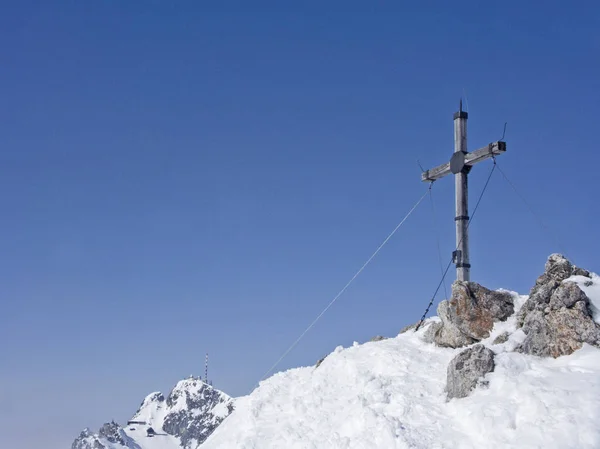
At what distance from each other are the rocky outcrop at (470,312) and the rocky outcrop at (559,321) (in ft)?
4.76

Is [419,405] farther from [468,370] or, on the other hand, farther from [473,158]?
[473,158]

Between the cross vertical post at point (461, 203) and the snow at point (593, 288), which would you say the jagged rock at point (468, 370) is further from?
the cross vertical post at point (461, 203)

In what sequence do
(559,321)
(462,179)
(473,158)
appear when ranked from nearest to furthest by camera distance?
(559,321), (473,158), (462,179)

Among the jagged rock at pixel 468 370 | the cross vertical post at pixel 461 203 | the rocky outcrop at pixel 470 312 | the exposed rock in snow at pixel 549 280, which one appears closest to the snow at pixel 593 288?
the exposed rock in snow at pixel 549 280

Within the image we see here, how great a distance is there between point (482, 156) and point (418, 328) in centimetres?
662

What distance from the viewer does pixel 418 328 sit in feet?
79.3

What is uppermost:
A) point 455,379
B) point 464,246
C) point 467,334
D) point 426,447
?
point 464,246

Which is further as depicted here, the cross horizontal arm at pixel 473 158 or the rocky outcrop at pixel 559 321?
the cross horizontal arm at pixel 473 158

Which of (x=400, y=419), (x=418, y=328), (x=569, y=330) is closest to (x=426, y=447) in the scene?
(x=400, y=419)

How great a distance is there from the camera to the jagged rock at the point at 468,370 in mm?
17141

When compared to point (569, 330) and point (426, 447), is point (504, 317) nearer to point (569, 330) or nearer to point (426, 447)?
point (569, 330)

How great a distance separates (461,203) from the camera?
23500 mm

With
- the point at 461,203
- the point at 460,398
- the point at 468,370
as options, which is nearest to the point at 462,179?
the point at 461,203

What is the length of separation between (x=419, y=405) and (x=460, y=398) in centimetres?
108
